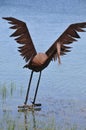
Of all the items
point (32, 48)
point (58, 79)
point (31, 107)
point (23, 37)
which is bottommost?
point (58, 79)

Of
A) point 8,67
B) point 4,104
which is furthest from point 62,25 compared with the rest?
point 4,104

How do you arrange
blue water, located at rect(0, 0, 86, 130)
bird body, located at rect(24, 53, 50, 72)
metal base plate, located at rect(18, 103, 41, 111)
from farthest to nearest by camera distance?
1. blue water, located at rect(0, 0, 86, 130)
2. metal base plate, located at rect(18, 103, 41, 111)
3. bird body, located at rect(24, 53, 50, 72)

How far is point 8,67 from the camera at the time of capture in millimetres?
11781

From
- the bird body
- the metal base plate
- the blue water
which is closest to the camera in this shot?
the bird body

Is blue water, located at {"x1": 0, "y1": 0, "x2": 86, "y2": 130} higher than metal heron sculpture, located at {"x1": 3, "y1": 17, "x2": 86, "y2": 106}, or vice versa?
metal heron sculpture, located at {"x1": 3, "y1": 17, "x2": 86, "y2": 106}

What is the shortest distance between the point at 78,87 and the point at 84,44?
19.9 ft

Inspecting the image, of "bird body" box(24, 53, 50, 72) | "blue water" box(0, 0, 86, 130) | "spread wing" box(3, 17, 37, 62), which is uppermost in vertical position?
"spread wing" box(3, 17, 37, 62)

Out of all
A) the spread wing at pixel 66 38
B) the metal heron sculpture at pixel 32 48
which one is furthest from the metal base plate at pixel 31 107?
the spread wing at pixel 66 38

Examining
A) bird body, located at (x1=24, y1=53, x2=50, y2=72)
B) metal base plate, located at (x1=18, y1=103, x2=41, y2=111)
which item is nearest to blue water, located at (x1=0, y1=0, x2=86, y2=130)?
metal base plate, located at (x1=18, y1=103, x2=41, y2=111)

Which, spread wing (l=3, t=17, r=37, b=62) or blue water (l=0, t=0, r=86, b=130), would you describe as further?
blue water (l=0, t=0, r=86, b=130)

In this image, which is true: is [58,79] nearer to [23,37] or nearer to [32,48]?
[32,48]

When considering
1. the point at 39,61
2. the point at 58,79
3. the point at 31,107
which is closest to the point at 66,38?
the point at 39,61

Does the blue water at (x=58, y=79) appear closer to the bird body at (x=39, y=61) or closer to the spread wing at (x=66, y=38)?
the bird body at (x=39, y=61)

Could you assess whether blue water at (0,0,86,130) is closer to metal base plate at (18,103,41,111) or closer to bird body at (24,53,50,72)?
metal base plate at (18,103,41,111)
